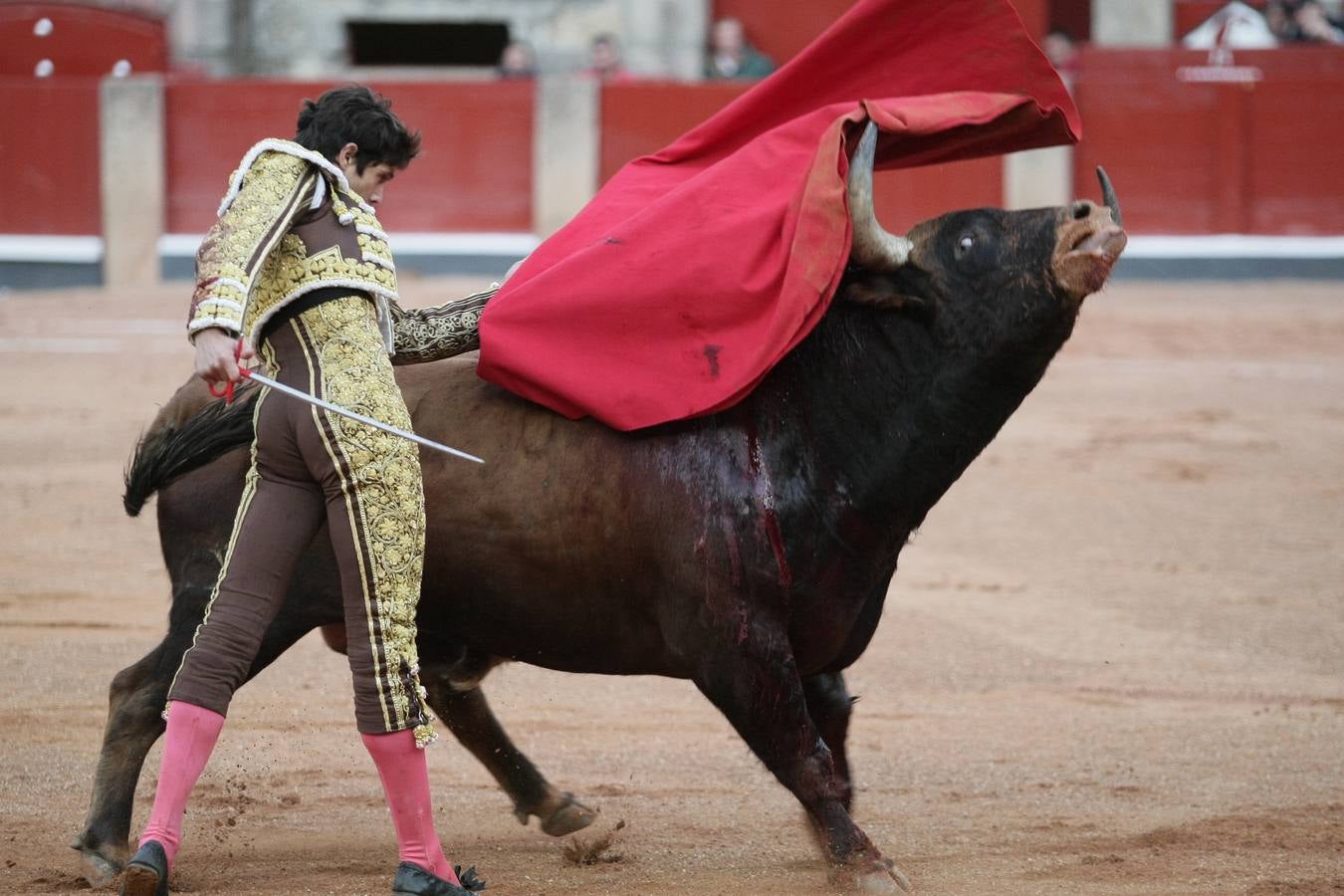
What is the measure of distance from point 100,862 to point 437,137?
10.8m

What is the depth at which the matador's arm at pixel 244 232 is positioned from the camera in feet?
8.68

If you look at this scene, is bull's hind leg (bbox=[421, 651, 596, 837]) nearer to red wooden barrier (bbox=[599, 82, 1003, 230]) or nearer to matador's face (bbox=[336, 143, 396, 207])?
matador's face (bbox=[336, 143, 396, 207])

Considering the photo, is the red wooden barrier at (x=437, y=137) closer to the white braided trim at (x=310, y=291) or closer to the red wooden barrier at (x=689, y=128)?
the red wooden barrier at (x=689, y=128)

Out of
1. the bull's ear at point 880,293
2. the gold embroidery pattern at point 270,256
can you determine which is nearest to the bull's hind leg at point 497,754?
the gold embroidery pattern at point 270,256

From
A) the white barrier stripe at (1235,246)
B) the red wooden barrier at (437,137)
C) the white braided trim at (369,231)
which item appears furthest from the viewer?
the red wooden barrier at (437,137)

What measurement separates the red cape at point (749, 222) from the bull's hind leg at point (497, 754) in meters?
0.66

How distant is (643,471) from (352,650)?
1.91ft

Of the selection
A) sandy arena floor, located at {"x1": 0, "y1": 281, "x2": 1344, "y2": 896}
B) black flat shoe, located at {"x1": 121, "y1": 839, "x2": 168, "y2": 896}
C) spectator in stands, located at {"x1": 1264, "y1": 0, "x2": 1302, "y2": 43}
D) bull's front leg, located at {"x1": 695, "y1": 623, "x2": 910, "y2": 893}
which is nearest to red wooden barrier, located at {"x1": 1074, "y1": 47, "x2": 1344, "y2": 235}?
spectator in stands, located at {"x1": 1264, "y1": 0, "x2": 1302, "y2": 43}

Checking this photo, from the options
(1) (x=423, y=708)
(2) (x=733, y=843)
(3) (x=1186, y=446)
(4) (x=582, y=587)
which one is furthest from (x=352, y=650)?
(3) (x=1186, y=446)

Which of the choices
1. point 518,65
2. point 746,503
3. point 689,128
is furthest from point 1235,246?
point 746,503

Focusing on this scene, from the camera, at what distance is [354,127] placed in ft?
9.27

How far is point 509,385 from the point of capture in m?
3.20

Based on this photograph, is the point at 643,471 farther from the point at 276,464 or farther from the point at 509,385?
the point at 276,464

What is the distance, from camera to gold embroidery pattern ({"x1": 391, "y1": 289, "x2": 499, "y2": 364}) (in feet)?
10.5
